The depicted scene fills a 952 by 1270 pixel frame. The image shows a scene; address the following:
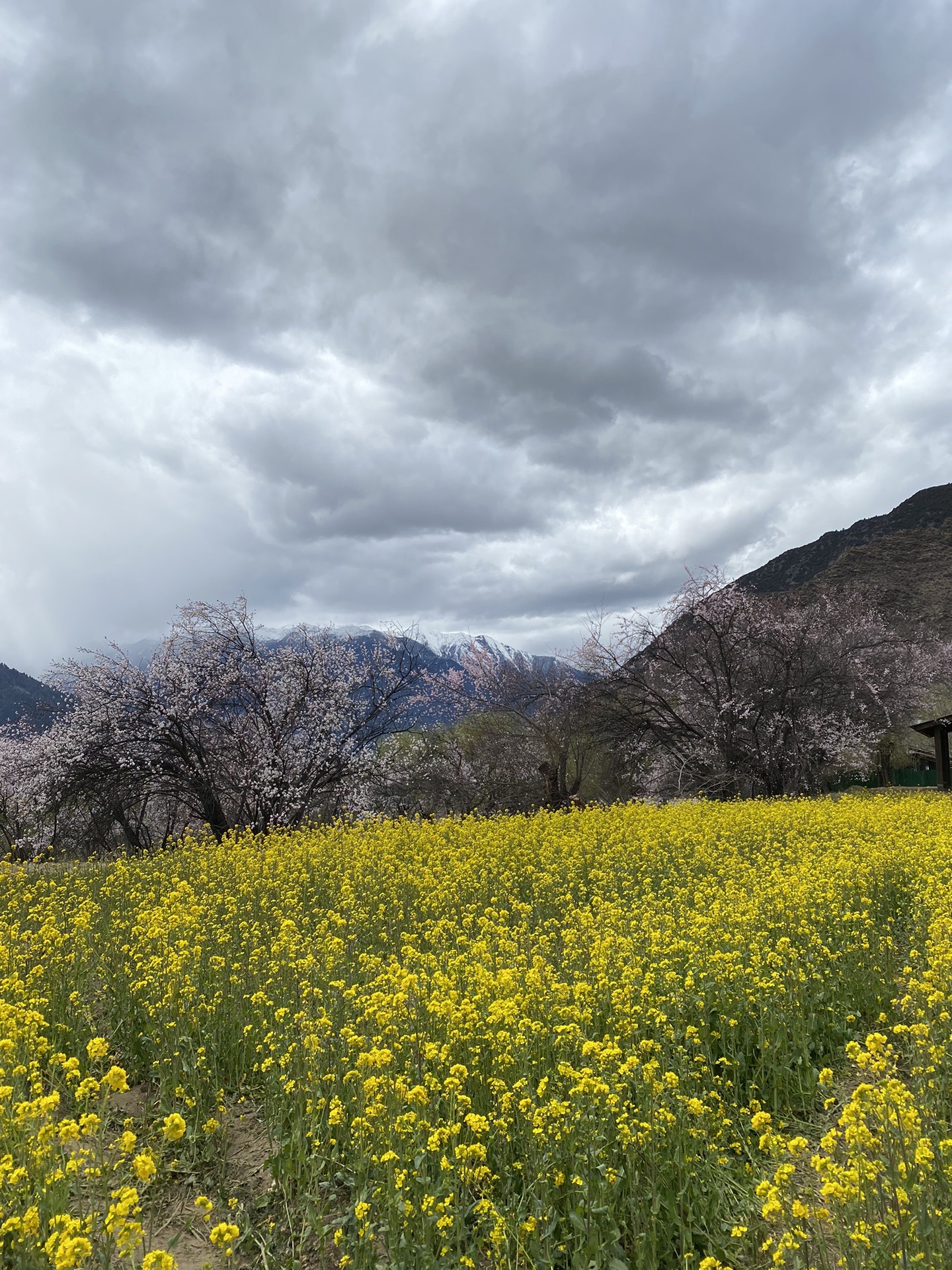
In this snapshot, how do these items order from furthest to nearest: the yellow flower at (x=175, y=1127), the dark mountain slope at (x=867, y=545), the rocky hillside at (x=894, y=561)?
the dark mountain slope at (x=867, y=545)
the rocky hillside at (x=894, y=561)
the yellow flower at (x=175, y=1127)

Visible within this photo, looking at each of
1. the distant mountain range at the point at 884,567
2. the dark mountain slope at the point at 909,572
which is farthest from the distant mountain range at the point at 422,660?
A: the dark mountain slope at the point at 909,572

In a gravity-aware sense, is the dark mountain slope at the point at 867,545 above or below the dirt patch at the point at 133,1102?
above

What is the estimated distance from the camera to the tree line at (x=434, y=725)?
17750mm

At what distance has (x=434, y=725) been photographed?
29.1 metres

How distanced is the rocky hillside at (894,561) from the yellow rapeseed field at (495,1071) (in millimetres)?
→ 39463

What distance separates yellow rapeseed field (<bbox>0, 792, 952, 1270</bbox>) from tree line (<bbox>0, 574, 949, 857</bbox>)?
9.79 metres

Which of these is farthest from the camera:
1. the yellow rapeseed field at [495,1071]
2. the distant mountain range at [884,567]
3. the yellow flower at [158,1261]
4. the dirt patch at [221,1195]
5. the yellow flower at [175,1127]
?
the distant mountain range at [884,567]

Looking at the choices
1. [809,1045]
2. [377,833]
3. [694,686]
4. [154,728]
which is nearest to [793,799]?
[694,686]

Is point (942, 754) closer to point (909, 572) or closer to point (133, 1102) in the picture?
point (133, 1102)

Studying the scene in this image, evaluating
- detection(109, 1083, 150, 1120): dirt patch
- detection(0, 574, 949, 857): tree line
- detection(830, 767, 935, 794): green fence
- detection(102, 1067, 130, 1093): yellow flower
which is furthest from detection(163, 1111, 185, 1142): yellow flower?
detection(830, 767, 935, 794): green fence

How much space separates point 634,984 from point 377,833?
7.61m

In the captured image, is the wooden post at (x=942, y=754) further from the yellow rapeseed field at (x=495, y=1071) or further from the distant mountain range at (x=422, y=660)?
the yellow rapeseed field at (x=495, y=1071)

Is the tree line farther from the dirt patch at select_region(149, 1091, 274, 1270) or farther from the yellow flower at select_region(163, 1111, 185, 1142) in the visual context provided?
the yellow flower at select_region(163, 1111, 185, 1142)

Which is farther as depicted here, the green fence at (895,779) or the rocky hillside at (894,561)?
the rocky hillside at (894,561)
